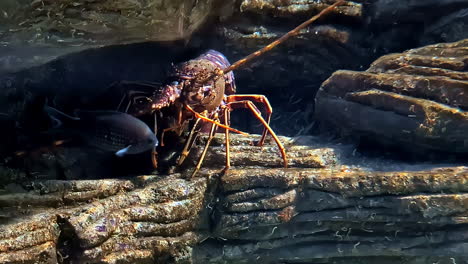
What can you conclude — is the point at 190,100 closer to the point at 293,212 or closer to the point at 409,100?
the point at 293,212

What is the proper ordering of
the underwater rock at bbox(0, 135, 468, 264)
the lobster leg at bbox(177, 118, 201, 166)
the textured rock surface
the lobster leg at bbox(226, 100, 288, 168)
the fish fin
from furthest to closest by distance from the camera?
the lobster leg at bbox(226, 100, 288, 168)
the lobster leg at bbox(177, 118, 201, 166)
the underwater rock at bbox(0, 135, 468, 264)
the fish fin
the textured rock surface

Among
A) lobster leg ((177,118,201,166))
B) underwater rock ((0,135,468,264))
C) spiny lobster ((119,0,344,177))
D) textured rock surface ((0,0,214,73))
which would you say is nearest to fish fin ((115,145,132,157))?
underwater rock ((0,135,468,264))

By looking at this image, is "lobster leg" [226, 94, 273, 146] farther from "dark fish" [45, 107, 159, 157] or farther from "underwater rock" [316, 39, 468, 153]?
"dark fish" [45, 107, 159, 157]

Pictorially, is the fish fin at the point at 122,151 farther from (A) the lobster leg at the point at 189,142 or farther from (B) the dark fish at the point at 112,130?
(A) the lobster leg at the point at 189,142

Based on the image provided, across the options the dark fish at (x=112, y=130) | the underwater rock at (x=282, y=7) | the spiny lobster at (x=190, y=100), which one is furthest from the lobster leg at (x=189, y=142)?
the underwater rock at (x=282, y=7)

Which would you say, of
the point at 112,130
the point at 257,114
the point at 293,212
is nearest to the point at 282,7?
the point at 257,114
